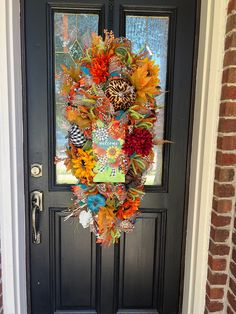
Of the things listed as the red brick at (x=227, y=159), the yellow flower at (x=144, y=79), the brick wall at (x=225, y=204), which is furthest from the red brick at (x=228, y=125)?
the yellow flower at (x=144, y=79)

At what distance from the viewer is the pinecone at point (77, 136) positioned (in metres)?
1.42

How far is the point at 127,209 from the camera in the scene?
1.46 metres

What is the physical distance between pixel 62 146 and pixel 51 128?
0.41ft

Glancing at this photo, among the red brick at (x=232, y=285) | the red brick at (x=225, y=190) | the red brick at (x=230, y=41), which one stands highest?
the red brick at (x=230, y=41)

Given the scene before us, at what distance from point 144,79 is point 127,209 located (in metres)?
0.70

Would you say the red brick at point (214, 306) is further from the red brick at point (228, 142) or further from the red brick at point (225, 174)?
the red brick at point (228, 142)

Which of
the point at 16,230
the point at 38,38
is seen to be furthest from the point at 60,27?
the point at 16,230

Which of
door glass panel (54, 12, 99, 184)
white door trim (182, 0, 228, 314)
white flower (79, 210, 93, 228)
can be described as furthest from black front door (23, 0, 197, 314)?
white flower (79, 210, 93, 228)

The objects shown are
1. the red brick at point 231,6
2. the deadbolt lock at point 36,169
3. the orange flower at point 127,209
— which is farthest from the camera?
the deadbolt lock at point 36,169

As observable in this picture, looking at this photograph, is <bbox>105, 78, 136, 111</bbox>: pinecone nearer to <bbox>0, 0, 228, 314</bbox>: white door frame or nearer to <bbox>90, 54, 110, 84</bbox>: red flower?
<bbox>90, 54, 110, 84</bbox>: red flower

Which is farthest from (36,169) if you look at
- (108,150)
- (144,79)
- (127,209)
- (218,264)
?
(218,264)

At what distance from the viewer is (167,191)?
5.40 ft

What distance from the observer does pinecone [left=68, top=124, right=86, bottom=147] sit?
1.42 meters

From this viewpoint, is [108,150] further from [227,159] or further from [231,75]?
[231,75]
